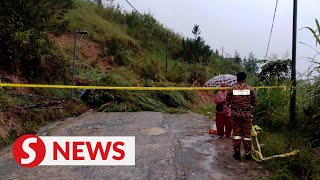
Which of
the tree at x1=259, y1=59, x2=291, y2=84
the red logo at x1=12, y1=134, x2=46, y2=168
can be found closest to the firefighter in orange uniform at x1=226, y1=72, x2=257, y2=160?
the red logo at x1=12, y1=134, x2=46, y2=168

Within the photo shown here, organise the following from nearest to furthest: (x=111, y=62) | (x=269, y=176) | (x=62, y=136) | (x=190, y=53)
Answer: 1. (x=269, y=176)
2. (x=62, y=136)
3. (x=111, y=62)
4. (x=190, y=53)

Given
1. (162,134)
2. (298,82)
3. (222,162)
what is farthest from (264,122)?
(222,162)

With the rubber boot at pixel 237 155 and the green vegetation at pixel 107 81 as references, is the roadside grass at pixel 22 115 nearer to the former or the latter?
the green vegetation at pixel 107 81

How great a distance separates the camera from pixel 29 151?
593 centimetres

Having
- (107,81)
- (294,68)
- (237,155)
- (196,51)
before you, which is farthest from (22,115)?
(196,51)

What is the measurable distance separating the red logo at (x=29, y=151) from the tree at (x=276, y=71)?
656cm

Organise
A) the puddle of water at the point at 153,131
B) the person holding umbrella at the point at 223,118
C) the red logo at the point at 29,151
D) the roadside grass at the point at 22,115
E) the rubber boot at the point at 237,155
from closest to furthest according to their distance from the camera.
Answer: the red logo at the point at 29,151 → the rubber boot at the point at 237,155 → the roadside grass at the point at 22,115 → the person holding umbrella at the point at 223,118 → the puddle of water at the point at 153,131

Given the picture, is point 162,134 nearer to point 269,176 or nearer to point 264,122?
point 264,122

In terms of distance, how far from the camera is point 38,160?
5.50 metres

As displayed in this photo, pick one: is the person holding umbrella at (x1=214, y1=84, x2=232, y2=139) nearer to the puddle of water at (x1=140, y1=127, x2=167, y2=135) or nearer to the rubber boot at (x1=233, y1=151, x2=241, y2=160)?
the puddle of water at (x1=140, y1=127, x2=167, y2=135)

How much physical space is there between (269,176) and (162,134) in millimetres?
3228

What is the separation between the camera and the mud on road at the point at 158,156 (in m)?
5.10

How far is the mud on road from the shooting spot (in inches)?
201

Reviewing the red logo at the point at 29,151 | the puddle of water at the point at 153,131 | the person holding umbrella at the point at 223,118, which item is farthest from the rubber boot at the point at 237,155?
the red logo at the point at 29,151
